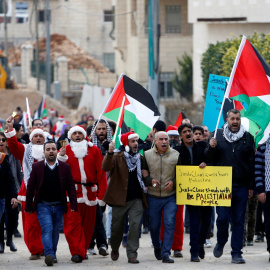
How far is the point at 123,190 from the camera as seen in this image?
11.5m

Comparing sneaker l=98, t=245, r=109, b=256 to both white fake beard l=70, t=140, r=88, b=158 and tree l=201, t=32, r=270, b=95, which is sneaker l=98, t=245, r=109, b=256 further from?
tree l=201, t=32, r=270, b=95

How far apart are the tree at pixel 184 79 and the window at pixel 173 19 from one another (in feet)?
7.22

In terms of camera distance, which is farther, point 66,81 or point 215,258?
point 66,81

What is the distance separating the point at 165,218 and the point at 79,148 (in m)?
1.49

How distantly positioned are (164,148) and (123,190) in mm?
755

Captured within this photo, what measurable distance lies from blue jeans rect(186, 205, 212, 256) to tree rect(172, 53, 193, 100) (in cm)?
3410

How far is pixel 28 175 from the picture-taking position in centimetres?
1211

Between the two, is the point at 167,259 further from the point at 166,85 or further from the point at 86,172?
the point at 166,85

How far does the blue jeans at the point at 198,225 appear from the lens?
1147 centimetres

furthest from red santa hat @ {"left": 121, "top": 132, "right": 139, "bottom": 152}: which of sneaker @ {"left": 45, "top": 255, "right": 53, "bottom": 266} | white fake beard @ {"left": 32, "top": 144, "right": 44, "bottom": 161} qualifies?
sneaker @ {"left": 45, "top": 255, "right": 53, "bottom": 266}

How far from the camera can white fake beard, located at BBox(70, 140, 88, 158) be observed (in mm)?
11914

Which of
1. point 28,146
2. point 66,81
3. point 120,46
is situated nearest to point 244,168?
point 28,146

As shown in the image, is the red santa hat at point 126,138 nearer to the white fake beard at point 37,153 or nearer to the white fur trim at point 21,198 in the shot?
the white fake beard at point 37,153

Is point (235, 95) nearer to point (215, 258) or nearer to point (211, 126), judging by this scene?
point (215, 258)
